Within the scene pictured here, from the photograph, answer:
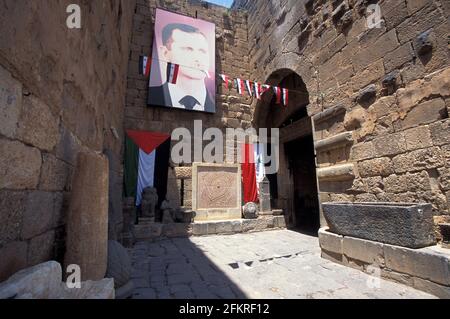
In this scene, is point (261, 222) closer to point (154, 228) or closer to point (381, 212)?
point (154, 228)

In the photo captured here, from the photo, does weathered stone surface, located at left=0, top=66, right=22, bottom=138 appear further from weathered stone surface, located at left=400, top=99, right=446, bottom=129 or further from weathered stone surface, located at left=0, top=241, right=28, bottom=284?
weathered stone surface, located at left=400, top=99, right=446, bottom=129

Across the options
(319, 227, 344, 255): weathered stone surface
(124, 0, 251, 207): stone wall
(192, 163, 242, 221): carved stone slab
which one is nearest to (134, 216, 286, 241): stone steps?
(192, 163, 242, 221): carved stone slab

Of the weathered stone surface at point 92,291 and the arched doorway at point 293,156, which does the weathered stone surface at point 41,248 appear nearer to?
the weathered stone surface at point 92,291

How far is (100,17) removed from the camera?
9.25 ft

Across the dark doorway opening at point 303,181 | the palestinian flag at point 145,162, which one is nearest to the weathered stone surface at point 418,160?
the dark doorway opening at point 303,181

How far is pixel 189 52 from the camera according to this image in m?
7.03

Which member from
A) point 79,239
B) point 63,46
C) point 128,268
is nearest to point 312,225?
point 128,268

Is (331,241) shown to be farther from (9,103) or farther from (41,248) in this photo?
(9,103)

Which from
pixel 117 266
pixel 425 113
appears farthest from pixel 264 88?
pixel 117 266

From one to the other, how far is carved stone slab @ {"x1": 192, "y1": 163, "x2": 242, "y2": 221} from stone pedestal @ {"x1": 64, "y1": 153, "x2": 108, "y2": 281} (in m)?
4.30

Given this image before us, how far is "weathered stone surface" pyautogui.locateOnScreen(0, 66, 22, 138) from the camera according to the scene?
1.06m


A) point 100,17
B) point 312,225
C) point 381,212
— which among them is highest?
point 100,17

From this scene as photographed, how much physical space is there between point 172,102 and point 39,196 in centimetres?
541

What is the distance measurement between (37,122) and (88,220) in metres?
0.75
